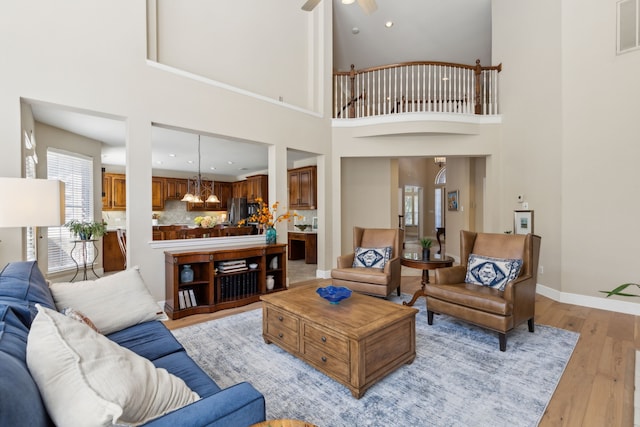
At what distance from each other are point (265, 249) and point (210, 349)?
67.7 inches

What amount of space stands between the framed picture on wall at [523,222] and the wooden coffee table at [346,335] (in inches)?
134

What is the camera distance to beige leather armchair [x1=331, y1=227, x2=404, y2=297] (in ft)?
12.7

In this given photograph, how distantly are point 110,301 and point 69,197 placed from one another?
13.7 ft

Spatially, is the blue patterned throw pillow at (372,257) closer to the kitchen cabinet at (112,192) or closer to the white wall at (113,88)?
the white wall at (113,88)

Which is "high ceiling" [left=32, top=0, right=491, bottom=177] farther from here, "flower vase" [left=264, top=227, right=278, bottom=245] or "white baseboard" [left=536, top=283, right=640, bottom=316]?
"white baseboard" [left=536, top=283, right=640, bottom=316]

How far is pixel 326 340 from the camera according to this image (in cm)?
221

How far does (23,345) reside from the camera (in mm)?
1041

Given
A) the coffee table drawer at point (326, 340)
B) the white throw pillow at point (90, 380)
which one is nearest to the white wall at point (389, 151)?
the coffee table drawer at point (326, 340)

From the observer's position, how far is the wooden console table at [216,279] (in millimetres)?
3629

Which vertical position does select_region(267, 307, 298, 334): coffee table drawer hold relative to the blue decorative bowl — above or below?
below

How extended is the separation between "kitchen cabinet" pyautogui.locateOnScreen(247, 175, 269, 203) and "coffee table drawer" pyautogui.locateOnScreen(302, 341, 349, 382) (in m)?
6.82

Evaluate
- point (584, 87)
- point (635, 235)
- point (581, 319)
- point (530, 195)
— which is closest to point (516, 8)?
point (584, 87)

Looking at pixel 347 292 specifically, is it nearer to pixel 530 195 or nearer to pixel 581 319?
pixel 581 319

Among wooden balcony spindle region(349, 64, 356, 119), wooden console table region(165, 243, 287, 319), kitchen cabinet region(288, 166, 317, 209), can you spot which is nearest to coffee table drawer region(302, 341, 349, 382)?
wooden console table region(165, 243, 287, 319)
